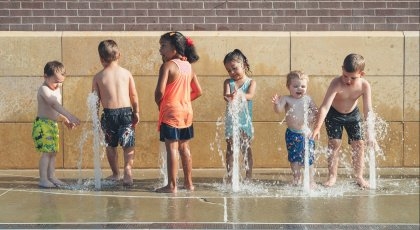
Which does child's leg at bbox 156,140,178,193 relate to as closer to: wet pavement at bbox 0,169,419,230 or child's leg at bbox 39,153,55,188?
wet pavement at bbox 0,169,419,230

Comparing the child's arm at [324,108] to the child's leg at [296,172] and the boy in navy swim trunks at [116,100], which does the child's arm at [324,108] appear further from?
the boy in navy swim trunks at [116,100]

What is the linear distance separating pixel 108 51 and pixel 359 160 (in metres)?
2.65

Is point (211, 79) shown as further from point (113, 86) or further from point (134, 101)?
point (113, 86)

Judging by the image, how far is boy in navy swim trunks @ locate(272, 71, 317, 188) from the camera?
8430 mm

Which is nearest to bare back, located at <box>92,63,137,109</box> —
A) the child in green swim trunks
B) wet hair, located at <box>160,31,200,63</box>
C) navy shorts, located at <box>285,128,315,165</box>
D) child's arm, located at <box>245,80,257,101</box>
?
the child in green swim trunks

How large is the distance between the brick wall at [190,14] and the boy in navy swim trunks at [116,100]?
1187 millimetres

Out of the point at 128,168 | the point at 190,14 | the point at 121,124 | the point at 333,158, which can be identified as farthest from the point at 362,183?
the point at 190,14

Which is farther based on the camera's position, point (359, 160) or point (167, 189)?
point (359, 160)

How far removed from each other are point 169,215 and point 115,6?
335 cm

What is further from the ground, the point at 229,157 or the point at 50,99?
the point at 50,99

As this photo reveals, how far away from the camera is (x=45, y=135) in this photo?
28.0 feet

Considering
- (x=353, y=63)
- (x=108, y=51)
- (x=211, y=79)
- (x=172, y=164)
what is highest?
(x=108, y=51)

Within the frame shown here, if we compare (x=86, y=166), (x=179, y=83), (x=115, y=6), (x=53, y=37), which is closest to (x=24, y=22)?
(x=53, y=37)

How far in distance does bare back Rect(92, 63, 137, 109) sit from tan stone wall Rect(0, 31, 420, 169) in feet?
3.46
